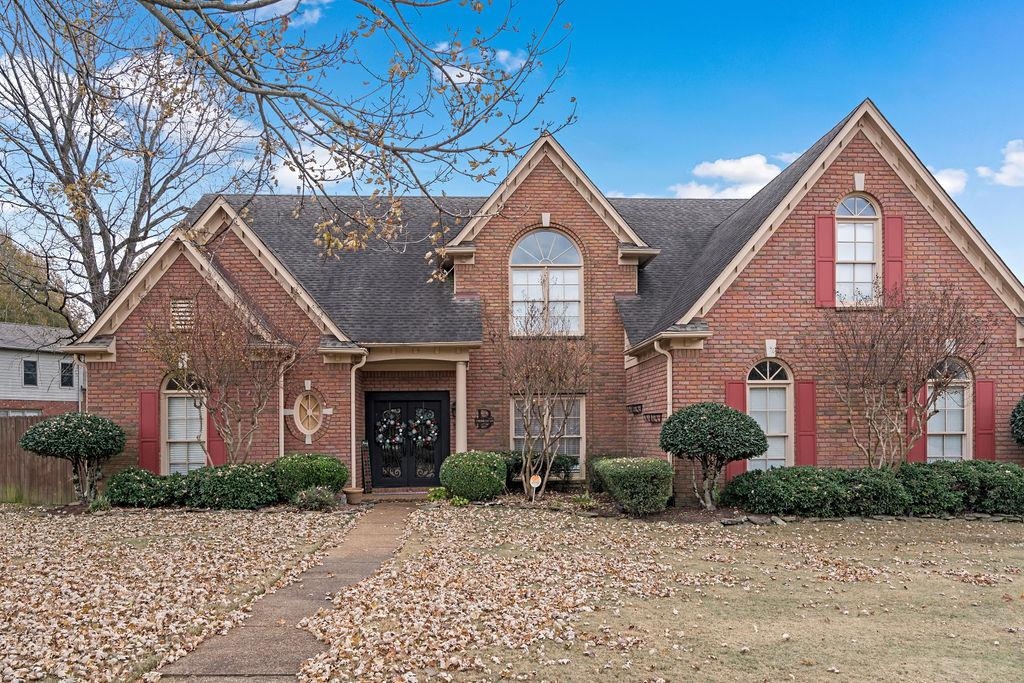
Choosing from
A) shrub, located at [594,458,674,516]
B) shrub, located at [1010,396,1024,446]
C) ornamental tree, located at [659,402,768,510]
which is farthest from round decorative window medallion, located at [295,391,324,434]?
shrub, located at [1010,396,1024,446]

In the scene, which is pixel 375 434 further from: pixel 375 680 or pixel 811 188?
pixel 375 680

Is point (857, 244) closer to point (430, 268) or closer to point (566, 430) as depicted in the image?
point (566, 430)

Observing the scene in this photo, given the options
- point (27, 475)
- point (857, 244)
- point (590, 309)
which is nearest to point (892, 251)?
point (857, 244)

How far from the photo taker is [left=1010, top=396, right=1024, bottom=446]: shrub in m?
15.1

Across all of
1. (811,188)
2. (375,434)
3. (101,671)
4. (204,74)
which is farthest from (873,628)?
(375,434)

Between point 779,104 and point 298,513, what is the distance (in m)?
11.3

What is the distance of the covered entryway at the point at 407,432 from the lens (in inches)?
727

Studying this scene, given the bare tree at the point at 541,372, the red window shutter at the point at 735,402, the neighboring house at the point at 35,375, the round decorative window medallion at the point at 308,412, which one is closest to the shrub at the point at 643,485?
the red window shutter at the point at 735,402

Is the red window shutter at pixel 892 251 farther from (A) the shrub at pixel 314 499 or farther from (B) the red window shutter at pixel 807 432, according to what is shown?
(A) the shrub at pixel 314 499

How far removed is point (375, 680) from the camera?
19.6 feet

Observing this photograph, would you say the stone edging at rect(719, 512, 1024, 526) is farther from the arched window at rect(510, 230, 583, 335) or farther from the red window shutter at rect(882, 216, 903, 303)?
the arched window at rect(510, 230, 583, 335)

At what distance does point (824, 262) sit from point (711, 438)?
Answer: 4.29 meters

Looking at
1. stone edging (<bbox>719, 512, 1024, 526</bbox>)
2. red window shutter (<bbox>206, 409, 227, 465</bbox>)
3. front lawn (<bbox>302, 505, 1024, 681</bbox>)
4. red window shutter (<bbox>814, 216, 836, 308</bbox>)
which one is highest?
red window shutter (<bbox>814, 216, 836, 308</bbox>)

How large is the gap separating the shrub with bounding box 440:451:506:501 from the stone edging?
4.38 m
